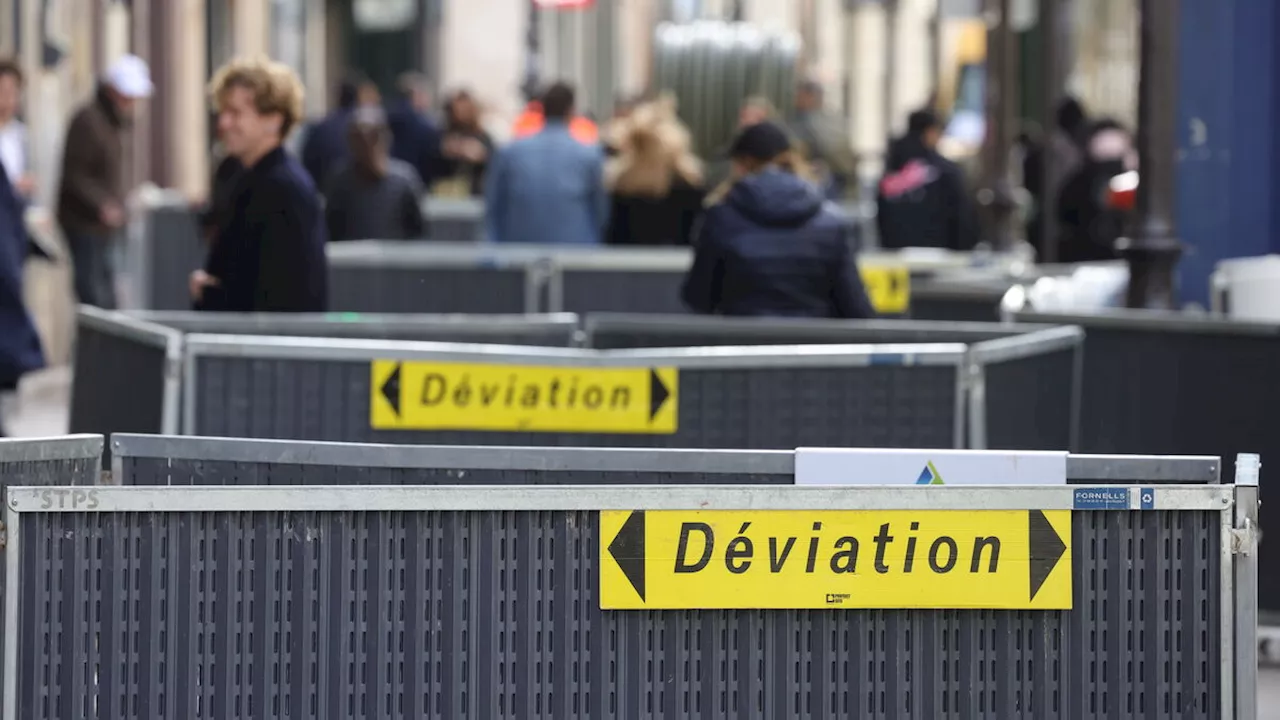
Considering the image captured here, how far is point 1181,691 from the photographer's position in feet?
15.3

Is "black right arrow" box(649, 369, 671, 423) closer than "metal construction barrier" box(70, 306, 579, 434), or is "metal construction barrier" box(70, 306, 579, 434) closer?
"black right arrow" box(649, 369, 671, 423)

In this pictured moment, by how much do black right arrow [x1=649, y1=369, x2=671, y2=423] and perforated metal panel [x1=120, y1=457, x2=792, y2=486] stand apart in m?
2.48

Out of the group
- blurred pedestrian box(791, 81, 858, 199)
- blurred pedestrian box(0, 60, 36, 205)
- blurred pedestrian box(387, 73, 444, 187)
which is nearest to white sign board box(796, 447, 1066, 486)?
blurred pedestrian box(0, 60, 36, 205)

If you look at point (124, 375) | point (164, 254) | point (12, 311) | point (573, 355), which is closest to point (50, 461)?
point (573, 355)

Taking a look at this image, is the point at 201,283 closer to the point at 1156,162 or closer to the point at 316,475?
the point at 316,475

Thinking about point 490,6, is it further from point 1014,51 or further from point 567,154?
point 567,154

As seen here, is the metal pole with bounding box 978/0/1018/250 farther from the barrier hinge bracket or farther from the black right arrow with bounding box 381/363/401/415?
the barrier hinge bracket

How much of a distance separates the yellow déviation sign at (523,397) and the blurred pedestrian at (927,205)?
1155 cm

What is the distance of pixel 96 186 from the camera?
1717 centimetres

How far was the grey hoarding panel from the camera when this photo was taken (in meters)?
13.6

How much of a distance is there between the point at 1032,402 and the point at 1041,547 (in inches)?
146

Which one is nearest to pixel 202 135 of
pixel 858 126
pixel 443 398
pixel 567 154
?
pixel 567 154

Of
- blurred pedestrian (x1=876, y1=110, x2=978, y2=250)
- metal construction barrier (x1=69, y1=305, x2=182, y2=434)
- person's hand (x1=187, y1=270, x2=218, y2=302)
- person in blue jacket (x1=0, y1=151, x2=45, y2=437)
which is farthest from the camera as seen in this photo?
blurred pedestrian (x1=876, y1=110, x2=978, y2=250)

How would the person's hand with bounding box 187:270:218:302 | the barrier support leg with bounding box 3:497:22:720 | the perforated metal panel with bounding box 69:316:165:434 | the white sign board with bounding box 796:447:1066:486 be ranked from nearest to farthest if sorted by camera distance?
the barrier support leg with bounding box 3:497:22:720
the white sign board with bounding box 796:447:1066:486
the perforated metal panel with bounding box 69:316:165:434
the person's hand with bounding box 187:270:218:302
